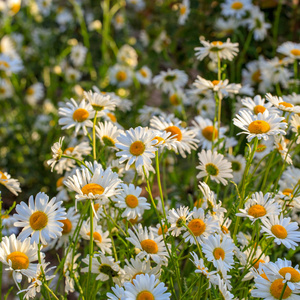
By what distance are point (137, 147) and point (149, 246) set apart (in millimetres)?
185

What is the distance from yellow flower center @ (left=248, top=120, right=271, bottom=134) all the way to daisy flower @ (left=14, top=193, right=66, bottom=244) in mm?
376

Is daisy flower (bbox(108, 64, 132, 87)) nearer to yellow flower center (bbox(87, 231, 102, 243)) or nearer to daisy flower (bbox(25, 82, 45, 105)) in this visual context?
daisy flower (bbox(25, 82, 45, 105))

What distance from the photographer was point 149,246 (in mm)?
750

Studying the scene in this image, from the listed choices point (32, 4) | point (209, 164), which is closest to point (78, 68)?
point (32, 4)

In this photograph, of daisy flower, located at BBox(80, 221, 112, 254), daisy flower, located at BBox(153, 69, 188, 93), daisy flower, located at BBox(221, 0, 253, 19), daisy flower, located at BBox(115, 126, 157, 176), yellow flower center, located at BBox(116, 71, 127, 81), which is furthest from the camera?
yellow flower center, located at BBox(116, 71, 127, 81)

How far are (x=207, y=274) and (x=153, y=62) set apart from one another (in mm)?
1766

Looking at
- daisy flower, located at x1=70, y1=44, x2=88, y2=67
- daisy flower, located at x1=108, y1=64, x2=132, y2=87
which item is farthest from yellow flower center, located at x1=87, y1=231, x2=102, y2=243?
daisy flower, located at x1=70, y1=44, x2=88, y2=67

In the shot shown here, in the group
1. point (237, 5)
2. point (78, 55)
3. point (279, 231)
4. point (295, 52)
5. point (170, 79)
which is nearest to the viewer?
point (279, 231)

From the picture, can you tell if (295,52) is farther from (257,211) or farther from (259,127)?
(257,211)

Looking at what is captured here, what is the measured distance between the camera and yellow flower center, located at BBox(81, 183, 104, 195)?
67cm

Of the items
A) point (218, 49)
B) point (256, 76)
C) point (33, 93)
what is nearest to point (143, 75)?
point (256, 76)

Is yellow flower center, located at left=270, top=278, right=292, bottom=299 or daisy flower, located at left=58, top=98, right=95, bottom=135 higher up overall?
daisy flower, located at left=58, top=98, right=95, bottom=135

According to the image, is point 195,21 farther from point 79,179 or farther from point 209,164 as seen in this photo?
point 79,179

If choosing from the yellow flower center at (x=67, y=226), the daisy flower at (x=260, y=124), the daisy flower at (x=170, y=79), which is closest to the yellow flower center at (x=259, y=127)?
the daisy flower at (x=260, y=124)
